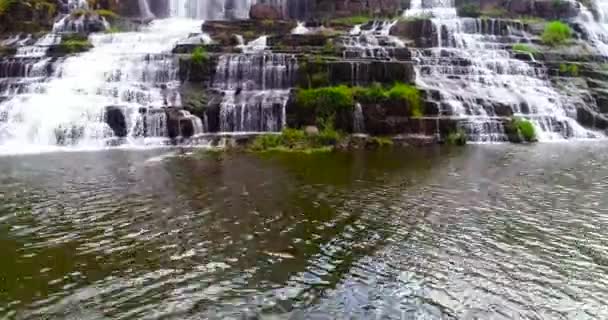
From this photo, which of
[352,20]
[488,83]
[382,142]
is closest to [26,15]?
→ [352,20]

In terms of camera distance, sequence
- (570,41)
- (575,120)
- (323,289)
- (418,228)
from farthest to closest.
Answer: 1. (570,41)
2. (575,120)
3. (418,228)
4. (323,289)

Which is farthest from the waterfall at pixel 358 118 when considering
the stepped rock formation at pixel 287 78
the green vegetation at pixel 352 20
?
the green vegetation at pixel 352 20

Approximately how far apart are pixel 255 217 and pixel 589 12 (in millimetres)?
41827

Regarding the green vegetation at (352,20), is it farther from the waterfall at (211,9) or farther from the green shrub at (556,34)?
the green shrub at (556,34)

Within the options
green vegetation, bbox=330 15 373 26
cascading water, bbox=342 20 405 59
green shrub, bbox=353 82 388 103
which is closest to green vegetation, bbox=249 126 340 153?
green shrub, bbox=353 82 388 103

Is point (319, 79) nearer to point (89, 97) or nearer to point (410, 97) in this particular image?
point (410, 97)

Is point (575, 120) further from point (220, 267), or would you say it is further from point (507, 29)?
point (220, 267)

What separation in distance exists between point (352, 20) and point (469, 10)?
9.89 meters

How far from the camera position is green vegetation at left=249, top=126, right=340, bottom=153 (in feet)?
76.1

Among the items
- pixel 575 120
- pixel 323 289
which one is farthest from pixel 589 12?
pixel 323 289

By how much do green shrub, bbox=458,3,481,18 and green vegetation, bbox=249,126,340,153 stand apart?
79.3 feet

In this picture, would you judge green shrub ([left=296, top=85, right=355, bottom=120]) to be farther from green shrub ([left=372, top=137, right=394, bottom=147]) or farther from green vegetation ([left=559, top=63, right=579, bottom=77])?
green vegetation ([left=559, top=63, right=579, bottom=77])

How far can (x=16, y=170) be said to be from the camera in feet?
59.1

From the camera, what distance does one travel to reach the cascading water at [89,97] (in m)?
25.2
